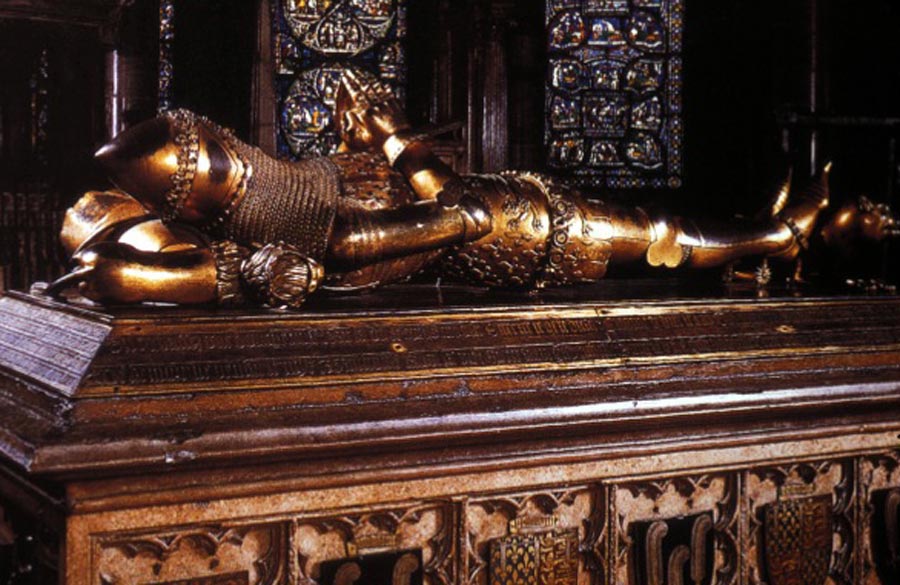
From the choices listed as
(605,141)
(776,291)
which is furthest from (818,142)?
(776,291)

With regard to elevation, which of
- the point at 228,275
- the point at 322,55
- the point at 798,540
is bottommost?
the point at 798,540

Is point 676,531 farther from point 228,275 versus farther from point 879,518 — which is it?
point 228,275

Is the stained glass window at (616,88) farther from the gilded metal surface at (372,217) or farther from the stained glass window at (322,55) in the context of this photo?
the gilded metal surface at (372,217)

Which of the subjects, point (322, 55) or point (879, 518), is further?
point (322, 55)

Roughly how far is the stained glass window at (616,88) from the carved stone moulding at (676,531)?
4.74 meters

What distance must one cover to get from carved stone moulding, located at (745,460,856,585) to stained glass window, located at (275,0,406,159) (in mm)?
4592

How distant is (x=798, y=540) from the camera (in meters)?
2.07

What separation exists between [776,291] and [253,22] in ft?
14.8

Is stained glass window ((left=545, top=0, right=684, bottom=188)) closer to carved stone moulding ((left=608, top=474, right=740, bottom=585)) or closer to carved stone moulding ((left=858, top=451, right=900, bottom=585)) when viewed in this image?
carved stone moulding ((left=858, top=451, right=900, bottom=585))

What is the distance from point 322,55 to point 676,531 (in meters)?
5.05

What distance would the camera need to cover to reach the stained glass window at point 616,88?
6.62 meters

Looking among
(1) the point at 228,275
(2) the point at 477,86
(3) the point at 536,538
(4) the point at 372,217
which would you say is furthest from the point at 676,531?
(2) the point at 477,86

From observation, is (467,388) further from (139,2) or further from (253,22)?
(253,22)

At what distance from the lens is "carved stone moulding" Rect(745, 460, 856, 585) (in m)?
2.03
